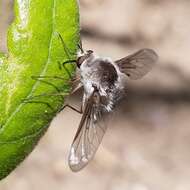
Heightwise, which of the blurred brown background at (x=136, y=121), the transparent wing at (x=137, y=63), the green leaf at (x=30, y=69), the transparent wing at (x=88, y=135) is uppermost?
the green leaf at (x=30, y=69)

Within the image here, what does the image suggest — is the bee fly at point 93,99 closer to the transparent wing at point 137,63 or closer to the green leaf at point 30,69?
the transparent wing at point 137,63

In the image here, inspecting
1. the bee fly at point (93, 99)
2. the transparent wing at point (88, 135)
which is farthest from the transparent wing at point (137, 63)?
the transparent wing at point (88, 135)

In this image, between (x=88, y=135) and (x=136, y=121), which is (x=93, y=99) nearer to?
(x=88, y=135)

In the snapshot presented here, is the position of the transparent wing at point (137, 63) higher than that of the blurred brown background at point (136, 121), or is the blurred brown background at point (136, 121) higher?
the transparent wing at point (137, 63)

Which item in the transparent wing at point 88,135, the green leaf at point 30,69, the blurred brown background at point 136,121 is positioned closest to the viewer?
the green leaf at point 30,69

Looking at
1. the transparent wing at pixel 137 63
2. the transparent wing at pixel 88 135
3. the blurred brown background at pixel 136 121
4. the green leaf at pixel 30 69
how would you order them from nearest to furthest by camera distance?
1. the green leaf at pixel 30 69
2. the transparent wing at pixel 88 135
3. the transparent wing at pixel 137 63
4. the blurred brown background at pixel 136 121

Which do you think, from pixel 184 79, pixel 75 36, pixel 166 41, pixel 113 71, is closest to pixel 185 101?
pixel 184 79
